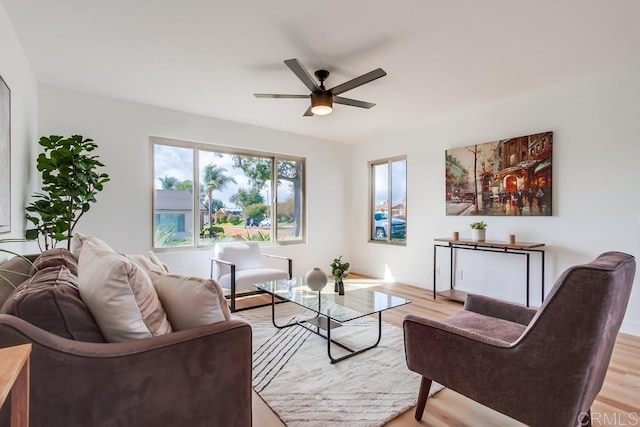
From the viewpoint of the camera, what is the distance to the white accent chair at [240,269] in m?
3.39

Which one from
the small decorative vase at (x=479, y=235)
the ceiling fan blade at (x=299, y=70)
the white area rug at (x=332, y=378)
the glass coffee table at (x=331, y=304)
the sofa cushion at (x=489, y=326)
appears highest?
the ceiling fan blade at (x=299, y=70)

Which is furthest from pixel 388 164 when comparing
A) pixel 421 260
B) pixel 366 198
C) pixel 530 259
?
pixel 530 259

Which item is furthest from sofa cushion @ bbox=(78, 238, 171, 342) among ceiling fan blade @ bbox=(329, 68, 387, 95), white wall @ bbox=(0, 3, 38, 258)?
ceiling fan blade @ bbox=(329, 68, 387, 95)

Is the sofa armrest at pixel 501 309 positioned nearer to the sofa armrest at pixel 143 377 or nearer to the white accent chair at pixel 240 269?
the sofa armrest at pixel 143 377

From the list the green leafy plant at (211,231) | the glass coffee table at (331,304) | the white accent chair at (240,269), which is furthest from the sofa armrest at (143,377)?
the green leafy plant at (211,231)

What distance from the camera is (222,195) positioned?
430 cm

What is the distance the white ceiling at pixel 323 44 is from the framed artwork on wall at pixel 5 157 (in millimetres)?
564

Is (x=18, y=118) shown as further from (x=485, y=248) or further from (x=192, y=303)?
(x=485, y=248)

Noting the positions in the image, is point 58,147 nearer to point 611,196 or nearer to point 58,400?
point 58,400

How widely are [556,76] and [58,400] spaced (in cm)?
406

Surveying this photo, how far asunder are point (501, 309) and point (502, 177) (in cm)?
218

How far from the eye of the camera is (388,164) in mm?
5086

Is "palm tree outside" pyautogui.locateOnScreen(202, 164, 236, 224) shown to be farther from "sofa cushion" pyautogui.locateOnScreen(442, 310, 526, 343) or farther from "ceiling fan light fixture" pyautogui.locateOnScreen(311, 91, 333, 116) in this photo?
"sofa cushion" pyautogui.locateOnScreen(442, 310, 526, 343)

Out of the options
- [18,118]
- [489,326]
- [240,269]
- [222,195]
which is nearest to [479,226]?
[489,326]
